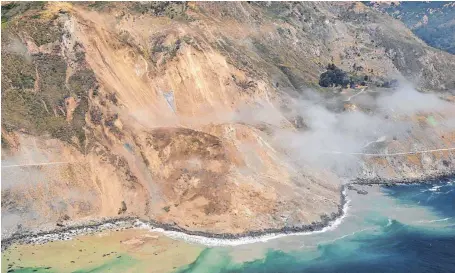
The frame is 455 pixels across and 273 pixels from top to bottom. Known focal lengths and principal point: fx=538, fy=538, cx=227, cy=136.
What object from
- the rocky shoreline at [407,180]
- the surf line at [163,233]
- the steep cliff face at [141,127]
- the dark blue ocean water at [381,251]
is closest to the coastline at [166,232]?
the surf line at [163,233]

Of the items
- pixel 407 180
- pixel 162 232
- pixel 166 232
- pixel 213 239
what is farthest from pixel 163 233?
pixel 407 180

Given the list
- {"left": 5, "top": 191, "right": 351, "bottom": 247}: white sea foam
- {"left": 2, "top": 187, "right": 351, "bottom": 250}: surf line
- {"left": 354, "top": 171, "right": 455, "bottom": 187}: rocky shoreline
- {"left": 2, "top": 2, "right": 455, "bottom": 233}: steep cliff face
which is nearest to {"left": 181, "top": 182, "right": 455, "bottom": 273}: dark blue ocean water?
{"left": 5, "top": 191, "right": 351, "bottom": 247}: white sea foam

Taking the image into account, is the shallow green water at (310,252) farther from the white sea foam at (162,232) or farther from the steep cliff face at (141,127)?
the steep cliff face at (141,127)

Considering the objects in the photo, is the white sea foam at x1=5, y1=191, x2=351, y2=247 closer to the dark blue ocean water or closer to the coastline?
the coastline

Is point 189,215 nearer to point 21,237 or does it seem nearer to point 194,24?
point 21,237

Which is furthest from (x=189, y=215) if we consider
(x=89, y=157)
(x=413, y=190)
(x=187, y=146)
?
(x=413, y=190)

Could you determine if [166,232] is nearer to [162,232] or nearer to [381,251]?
[162,232]
